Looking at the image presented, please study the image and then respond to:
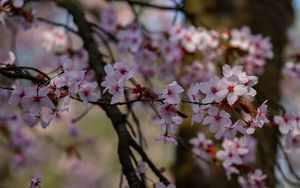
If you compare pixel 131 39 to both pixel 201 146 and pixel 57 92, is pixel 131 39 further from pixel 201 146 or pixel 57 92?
pixel 57 92

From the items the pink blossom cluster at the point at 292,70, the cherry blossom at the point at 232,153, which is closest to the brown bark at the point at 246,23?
the pink blossom cluster at the point at 292,70

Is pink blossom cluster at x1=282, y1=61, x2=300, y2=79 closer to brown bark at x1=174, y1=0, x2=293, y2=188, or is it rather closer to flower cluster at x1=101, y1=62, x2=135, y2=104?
brown bark at x1=174, y1=0, x2=293, y2=188

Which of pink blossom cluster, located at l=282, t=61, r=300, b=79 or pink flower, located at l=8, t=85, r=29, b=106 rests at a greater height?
pink blossom cluster, located at l=282, t=61, r=300, b=79

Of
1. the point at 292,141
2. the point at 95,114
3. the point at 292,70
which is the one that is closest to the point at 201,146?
the point at 292,141

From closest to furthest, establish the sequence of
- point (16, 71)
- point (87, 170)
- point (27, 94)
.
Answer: point (27, 94) → point (16, 71) → point (87, 170)

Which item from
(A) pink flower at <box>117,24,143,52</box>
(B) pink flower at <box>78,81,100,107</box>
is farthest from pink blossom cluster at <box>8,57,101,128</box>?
(A) pink flower at <box>117,24,143,52</box>

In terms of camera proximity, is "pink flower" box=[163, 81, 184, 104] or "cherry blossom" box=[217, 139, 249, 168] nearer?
"pink flower" box=[163, 81, 184, 104]

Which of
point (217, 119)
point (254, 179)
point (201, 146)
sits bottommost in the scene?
point (217, 119)

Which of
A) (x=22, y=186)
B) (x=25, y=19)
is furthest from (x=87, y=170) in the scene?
(x=25, y=19)

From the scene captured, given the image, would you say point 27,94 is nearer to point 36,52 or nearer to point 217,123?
point 217,123
